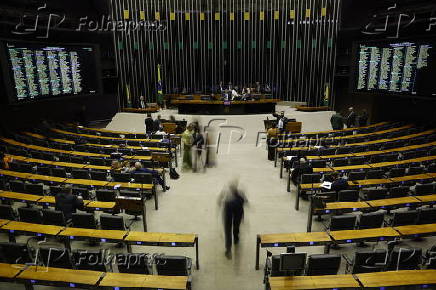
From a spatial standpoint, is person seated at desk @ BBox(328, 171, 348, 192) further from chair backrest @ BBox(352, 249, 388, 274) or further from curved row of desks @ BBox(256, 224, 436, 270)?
chair backrest @ BBox(352, 249, 388, 274)

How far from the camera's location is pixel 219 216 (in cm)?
741

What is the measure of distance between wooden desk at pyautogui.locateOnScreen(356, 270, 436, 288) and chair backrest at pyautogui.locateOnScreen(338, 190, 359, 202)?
250cm

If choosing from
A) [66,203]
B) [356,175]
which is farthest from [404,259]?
[66,203]

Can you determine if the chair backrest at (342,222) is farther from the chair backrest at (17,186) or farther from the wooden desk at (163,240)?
the chair backrest at (17,186)

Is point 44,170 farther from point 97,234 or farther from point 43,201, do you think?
point 97,234

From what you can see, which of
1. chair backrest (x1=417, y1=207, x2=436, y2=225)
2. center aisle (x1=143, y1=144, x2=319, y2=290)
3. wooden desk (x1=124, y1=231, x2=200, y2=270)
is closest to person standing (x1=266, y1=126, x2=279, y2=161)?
center aisle (x1=143, y1=144, x2=319, y2=290)

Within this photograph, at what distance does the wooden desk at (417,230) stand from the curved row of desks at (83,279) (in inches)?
154

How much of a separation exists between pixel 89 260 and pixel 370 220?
512cm

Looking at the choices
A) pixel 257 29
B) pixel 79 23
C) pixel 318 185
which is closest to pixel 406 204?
pixel 318 185

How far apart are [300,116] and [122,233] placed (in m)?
13.4

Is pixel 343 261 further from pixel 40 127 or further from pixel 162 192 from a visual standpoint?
pixel 40 127

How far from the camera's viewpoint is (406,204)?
6676 mm

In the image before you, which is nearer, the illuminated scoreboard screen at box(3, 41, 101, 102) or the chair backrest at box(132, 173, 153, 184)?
the chair backrest at box(132, 173, 153, 184)

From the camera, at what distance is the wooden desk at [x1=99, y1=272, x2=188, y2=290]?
439cm
